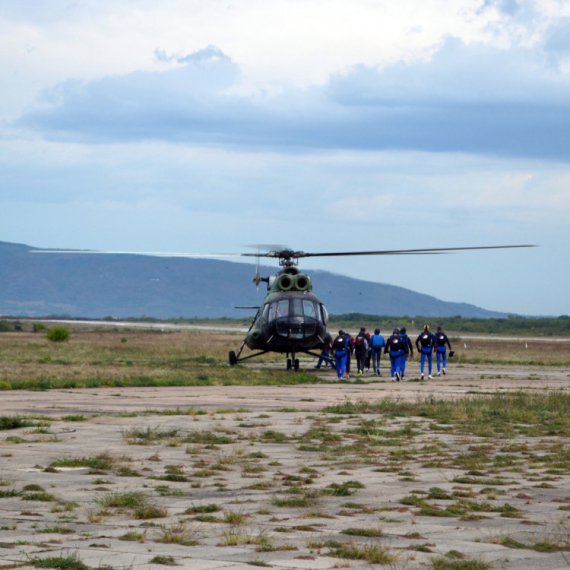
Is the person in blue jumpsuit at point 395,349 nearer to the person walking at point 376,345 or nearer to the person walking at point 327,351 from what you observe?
the person walking at point 376,345

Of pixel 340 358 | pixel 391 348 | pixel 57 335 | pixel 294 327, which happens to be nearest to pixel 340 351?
pixel 340 358

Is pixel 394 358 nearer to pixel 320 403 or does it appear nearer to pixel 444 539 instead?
pixel 320 403

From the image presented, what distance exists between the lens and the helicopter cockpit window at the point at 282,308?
3341 centimetres

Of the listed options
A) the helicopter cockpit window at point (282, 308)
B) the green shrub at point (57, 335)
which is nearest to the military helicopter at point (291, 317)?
the helicopter cockpit window at point (282, 308)

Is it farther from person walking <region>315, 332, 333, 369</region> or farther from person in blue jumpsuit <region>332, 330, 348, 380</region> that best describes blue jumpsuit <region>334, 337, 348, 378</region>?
person walking <region>315, 332, 333, 369</region>

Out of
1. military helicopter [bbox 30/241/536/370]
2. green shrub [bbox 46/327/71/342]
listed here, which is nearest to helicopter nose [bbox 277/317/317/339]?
military helicopter [bbox 30/241/536/370]

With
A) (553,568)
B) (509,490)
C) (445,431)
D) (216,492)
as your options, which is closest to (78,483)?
(216,492)

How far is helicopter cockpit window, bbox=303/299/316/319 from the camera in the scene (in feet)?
110

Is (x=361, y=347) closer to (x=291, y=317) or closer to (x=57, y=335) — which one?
(x=291, y=317)

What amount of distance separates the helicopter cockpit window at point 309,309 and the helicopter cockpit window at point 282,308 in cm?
65

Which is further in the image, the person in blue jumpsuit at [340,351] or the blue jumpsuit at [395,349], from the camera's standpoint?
the person in blue jumpsuit at [340,351]

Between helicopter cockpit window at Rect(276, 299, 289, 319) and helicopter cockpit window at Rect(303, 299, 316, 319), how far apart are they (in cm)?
65

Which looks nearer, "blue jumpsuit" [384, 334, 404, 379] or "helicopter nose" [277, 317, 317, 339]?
"blue jumpsuit" [384, 334, 404, 379]

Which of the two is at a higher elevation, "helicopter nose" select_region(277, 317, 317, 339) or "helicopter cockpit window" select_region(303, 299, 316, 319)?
"helicopter cockpit window" select_region(303, 299, 316, 319)
